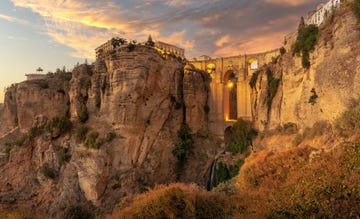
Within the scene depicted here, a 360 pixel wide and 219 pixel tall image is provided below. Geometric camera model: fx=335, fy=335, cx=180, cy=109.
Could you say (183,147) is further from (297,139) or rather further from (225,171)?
(297,139)

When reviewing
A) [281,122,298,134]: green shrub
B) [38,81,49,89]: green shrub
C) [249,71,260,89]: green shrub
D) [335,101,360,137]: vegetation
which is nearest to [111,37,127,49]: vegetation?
[38,81,49,89]: green shrub

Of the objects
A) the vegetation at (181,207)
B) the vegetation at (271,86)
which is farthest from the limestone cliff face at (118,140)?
the vegetation at (181,207)

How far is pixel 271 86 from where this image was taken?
2816 centimetres

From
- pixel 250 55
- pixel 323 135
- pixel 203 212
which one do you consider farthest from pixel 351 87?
pixel 250 55

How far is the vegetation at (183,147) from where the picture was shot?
30.8 meters

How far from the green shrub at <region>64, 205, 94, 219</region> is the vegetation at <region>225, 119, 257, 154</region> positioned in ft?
44.2

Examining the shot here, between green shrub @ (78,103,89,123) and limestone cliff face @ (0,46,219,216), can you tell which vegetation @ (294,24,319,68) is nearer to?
limestone cliff face @ (0,46,219,216)

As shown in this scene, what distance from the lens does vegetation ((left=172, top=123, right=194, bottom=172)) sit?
101 feet

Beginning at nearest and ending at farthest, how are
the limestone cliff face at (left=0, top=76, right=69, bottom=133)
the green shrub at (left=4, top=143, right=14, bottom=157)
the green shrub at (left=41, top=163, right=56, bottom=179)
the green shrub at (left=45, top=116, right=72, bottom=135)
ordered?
the green shrub at (left=41, top=163, right=56, bottom=179) → the green shrub at (left=45, top=116, right=72, bottom=135) → the green shrub at (left=4, top=143, right=14, bottom=157) → the limestone cliff face at (left=0, top=76, right=69, bottom=133)

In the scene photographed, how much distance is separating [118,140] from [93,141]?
2.12m

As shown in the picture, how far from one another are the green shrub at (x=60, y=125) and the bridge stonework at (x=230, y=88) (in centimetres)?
1401

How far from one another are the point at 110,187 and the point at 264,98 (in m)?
15.0

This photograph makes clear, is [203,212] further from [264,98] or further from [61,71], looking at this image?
[61,71]

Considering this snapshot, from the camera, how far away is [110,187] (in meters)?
27.5
